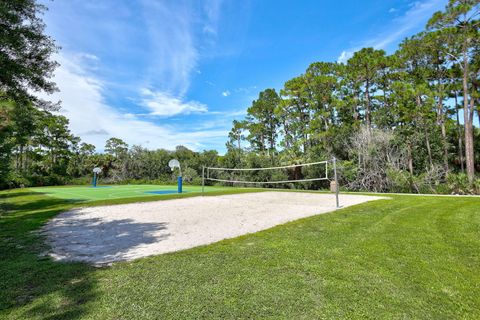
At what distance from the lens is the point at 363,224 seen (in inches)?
201

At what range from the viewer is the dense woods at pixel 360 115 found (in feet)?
21.7

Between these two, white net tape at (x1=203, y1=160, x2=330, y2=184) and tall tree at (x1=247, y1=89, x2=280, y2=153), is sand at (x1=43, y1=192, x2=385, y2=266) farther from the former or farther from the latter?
tall tree at (x1=247, y1=89, x2=280, y2=153)

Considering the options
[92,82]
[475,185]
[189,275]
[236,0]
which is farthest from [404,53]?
[189,275]

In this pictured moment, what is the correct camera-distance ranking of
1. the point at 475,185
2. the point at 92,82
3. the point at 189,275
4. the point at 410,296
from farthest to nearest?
the point at 92,82 < the point at 475,185 < the point at 189,275 < the point at 410,296

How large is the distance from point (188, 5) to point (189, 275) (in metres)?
11.1

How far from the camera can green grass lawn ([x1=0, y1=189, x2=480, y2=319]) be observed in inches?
81.0

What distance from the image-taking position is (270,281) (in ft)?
8.49

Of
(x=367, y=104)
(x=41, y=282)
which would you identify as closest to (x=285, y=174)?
(x=367, y=104)

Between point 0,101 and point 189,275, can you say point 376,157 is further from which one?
point 0,101

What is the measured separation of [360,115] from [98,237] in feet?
79.5

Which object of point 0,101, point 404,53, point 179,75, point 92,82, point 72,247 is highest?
point 404,53

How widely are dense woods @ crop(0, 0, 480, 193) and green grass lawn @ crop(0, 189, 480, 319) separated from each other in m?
4.57

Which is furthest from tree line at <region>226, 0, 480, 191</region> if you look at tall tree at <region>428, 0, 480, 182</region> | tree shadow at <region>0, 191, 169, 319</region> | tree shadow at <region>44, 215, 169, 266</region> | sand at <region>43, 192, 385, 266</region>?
tree shadow at <region>0, 191, 169, 319</region>

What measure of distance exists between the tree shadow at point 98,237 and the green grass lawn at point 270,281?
33cm
